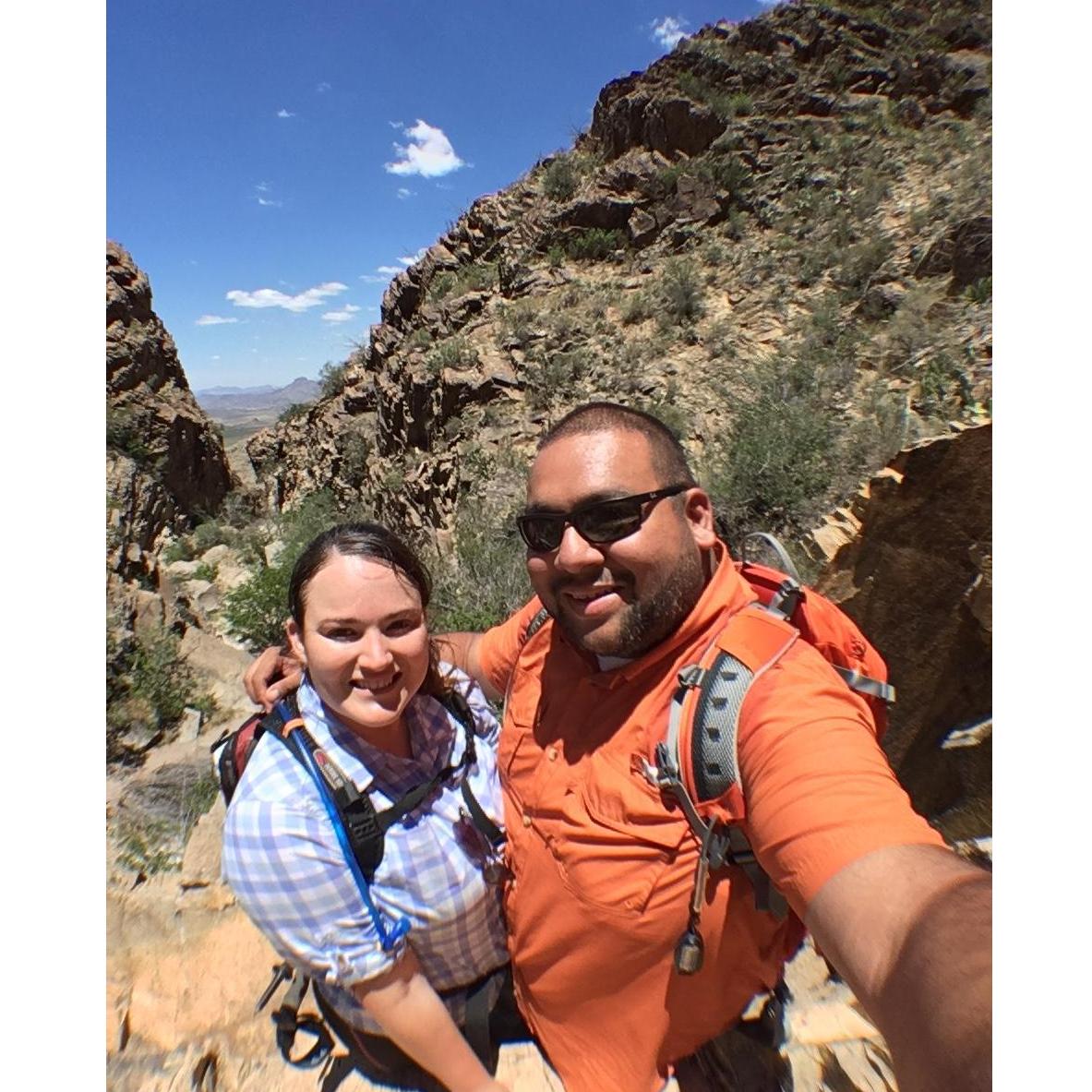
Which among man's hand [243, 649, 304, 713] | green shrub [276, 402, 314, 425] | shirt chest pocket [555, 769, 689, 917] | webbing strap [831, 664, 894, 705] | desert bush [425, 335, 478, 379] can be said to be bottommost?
shirt chest pocket [555, 769, 689, 917]

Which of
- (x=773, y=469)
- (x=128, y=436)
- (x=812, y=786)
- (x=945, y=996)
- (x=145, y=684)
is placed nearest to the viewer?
(x=945, y=996)

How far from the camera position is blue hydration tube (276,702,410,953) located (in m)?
1.16

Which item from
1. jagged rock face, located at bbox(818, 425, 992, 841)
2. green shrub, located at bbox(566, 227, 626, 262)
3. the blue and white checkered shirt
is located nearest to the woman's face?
the blue and white checkered shirt

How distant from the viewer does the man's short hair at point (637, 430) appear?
4.89ft

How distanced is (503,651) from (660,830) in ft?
3.15

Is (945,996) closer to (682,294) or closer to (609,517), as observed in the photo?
(609,517)

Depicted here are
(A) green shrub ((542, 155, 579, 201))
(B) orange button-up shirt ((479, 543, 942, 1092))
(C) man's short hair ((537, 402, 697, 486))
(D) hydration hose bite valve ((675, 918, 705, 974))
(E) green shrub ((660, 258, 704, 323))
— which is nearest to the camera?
(B) orange button-up shirt ((479, 543, 942, 1092))

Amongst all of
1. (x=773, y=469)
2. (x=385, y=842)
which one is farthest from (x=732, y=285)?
(x=385, y=842)

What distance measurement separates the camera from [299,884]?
1111 millimetres

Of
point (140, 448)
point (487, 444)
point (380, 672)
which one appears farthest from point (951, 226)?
point (140, 448)

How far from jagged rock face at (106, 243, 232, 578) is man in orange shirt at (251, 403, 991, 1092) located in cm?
1015

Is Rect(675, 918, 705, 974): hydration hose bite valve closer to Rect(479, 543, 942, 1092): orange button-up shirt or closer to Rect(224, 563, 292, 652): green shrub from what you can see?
Rect(479, 543, 942, 1092): orange button-up shirt

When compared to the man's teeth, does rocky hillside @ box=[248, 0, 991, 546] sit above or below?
above

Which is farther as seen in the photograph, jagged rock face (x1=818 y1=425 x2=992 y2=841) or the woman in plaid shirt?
jagged rock face (x1=818 y1=425 x2=992 y2=841)
